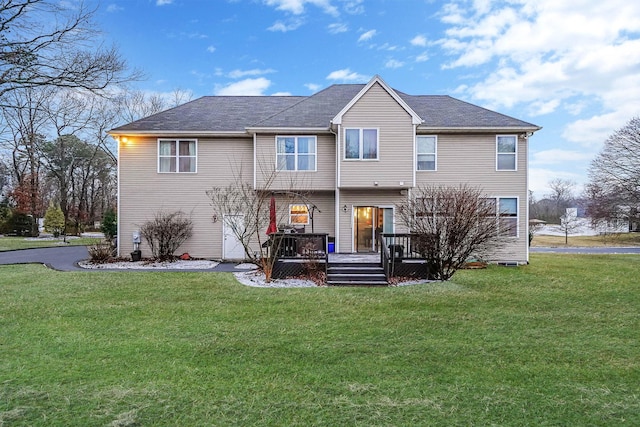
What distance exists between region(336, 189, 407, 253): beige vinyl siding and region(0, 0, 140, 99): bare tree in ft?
Answer: 32.8

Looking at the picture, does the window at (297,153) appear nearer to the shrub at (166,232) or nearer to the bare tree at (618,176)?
the shrub at (166,232)

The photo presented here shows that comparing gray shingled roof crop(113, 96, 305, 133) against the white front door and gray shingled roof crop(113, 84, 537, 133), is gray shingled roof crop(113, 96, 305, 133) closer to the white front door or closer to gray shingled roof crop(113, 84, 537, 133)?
gray shingled roof crop(113, 84, 537, 133)

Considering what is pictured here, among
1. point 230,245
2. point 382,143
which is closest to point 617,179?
point 382,143

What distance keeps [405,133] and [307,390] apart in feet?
37.9

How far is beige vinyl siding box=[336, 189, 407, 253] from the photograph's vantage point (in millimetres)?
14383

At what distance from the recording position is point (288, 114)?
50.3ft

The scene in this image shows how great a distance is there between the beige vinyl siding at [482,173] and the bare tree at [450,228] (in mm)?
3862

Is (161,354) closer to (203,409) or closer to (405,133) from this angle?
(203,409)

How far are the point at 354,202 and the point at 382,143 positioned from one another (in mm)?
2634

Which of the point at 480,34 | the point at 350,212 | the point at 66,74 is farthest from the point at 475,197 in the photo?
the point at 66,74

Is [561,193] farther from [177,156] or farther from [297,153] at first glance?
[177,156]

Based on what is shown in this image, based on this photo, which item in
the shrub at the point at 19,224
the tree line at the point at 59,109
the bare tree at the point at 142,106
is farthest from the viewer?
the bare tree at the point at 142,106

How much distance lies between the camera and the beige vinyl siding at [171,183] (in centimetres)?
1523

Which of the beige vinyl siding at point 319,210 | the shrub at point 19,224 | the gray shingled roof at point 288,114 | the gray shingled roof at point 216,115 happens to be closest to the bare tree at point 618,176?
the gray shingled roof at point 288,114
